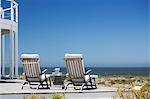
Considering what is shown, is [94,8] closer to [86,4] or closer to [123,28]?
[86,4]

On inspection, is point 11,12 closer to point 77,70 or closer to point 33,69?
point 33,69

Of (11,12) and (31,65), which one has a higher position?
(11,12)

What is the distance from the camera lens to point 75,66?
8633mm

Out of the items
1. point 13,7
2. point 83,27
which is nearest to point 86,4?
point 83,27

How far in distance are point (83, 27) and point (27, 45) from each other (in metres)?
7.10

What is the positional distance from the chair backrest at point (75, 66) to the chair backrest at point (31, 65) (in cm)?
70

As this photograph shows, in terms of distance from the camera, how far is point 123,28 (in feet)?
123

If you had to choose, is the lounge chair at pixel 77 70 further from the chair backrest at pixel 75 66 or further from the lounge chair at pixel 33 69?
the lounge chair at pixel 33 69

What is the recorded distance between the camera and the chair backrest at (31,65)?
887cm

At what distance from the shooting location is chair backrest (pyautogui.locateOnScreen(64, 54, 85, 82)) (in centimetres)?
862

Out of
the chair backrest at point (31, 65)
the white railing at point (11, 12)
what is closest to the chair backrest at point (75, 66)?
the chair backrest at point (31, 65)

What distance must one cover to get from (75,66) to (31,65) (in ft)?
3.35

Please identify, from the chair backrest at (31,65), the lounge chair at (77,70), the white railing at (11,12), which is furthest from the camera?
the white railing at (11,12)

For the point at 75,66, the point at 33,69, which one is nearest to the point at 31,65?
the point at 33,69
